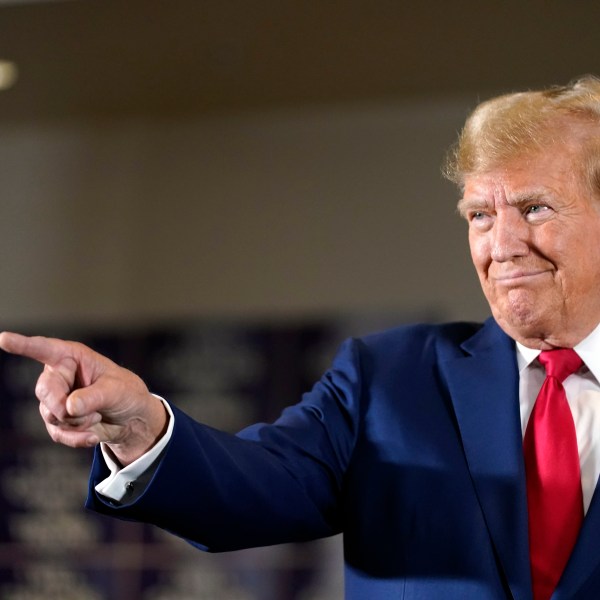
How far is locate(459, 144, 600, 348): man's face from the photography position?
1.44 metres

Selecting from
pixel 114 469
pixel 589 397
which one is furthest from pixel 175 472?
pixel 589 397

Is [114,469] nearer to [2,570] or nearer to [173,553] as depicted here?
[173,553]

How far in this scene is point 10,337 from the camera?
1027 mm

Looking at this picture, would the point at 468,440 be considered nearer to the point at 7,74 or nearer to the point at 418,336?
the point at 418,336

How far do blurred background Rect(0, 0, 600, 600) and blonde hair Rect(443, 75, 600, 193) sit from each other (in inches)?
92.1

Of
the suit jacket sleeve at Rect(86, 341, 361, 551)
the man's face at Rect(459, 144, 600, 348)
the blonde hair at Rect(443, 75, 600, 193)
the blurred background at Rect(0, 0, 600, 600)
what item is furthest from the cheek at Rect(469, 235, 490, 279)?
the blurred background at Rect(0, 0, 600, 600)

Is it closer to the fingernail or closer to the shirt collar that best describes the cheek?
the shirt collar

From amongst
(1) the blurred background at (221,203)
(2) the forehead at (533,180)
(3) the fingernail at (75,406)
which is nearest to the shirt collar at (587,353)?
(2) the forehead at (533,180)

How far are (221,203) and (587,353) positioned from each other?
329 centimetres

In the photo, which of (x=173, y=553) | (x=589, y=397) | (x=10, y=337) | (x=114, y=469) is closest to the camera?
(x=10, y=337)

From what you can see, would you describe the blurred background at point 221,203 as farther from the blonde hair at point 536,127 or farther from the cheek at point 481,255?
the cheek at point 481,255

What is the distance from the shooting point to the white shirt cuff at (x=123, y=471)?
120cm

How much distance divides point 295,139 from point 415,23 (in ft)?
3.07

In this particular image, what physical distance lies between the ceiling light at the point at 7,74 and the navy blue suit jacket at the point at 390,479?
10.8 feet
